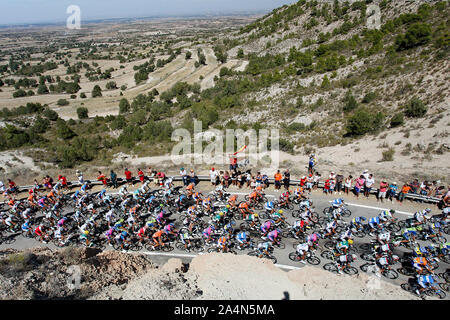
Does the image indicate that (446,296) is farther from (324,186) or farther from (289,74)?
(289,74)

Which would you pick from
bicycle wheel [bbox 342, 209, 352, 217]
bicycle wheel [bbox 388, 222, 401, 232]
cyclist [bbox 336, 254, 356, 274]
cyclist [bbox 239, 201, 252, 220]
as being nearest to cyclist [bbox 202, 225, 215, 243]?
cyclist [bbox 239, 201, 252, 220]

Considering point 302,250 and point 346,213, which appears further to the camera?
point 346,213

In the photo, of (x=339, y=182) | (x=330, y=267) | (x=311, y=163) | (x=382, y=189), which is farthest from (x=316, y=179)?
(x=330, y=267)

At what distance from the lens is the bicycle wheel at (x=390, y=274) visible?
11.1 meters

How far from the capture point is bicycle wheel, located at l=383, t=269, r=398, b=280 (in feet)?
36.6

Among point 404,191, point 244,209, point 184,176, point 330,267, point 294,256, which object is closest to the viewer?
point 330,267

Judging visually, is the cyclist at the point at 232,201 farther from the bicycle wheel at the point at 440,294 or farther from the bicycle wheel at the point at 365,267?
the bicycle wheel at the point at 440,294

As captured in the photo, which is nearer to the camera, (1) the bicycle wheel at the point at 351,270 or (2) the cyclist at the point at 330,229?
(1) the bicycle wheel at the point at 351,270

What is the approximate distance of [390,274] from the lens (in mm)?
11258

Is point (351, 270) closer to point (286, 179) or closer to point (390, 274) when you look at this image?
point (390, 274)

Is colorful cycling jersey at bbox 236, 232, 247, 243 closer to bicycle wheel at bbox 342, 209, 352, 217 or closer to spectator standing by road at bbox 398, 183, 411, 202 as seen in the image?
bicycle wheel at bbox 342, 209, 352, 217

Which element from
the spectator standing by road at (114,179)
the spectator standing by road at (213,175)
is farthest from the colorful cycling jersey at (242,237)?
the spectator standing by road at (114,179)

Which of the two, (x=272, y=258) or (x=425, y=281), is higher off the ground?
(x=425, y=281)

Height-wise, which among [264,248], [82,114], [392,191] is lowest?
[264,248]
